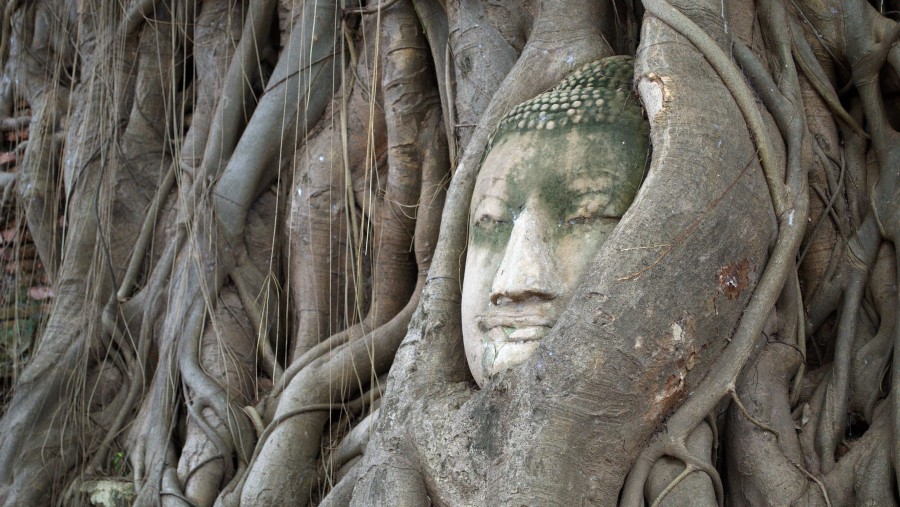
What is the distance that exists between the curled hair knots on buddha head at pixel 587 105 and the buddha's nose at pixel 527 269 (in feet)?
0.86

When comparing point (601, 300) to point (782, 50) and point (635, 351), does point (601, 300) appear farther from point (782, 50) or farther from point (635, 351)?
point (782, 50)

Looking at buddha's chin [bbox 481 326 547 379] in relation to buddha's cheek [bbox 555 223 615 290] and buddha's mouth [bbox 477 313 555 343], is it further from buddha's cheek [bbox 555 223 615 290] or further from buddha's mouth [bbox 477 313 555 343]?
buddha's cheek [bbox 555 223 615 290]

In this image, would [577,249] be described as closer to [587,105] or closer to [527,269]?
[527,269]

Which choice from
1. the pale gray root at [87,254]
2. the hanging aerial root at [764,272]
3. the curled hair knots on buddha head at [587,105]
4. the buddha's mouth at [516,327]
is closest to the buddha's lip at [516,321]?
the buddha's mouth at [516,327]

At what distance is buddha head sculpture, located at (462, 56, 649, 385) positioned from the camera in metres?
2.21

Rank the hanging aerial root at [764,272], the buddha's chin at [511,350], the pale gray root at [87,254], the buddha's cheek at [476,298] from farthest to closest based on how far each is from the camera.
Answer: the pale gray root at [87,254]
the buddha's cheek at [476,298]
the buddha's chin at [511,350]
the hanging aerial root at [764,272]

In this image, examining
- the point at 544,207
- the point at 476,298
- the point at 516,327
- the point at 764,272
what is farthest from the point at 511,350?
the point at 764,272

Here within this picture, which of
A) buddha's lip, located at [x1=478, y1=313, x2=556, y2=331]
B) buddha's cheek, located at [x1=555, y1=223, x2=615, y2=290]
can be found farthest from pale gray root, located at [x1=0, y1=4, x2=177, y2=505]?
buddha's cheek, located at [x1=555, y1=223, x2=615, y2=290]

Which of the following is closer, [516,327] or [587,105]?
[516,327]

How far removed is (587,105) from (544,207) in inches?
10.9

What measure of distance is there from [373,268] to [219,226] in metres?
0.60

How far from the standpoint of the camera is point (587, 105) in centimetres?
235

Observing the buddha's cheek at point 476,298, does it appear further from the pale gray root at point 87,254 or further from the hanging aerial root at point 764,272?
the pale gray root at point 87,254

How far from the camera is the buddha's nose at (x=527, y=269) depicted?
7.17 feet
